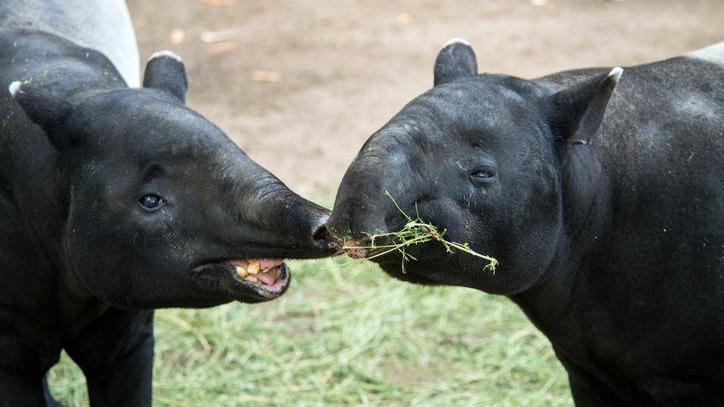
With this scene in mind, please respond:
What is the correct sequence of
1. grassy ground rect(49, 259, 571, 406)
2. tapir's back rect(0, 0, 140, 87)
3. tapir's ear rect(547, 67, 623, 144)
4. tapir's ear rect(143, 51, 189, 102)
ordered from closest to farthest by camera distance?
tapir's ear rect(547, 67, 623, 144) < tapir's ear rect(143, 51, 189, 102) < tapir's back rect(0, 0, 140, 87) < grassy ground rect(49, 259, 571, 406)

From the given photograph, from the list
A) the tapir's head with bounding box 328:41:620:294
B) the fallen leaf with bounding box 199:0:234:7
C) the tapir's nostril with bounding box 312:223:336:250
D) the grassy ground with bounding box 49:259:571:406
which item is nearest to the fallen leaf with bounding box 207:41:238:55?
the fallen leaf with bounding box 199:0:234:7

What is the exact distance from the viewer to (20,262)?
225 inches

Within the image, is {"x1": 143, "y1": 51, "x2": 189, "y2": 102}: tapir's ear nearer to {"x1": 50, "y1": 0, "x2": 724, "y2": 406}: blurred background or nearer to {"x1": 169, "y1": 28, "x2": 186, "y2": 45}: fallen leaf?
{"x1": 50, "y1": 0, "x2": 724, "y2": 406}: blurred background

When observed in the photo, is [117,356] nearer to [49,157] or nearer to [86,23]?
[49,157]

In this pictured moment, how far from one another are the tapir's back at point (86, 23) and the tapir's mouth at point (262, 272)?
2353 millimetres

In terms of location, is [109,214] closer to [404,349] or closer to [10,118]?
[10,118]

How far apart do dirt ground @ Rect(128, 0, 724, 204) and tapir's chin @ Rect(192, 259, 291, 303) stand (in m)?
5.37

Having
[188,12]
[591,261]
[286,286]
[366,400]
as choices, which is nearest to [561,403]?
[366,400]

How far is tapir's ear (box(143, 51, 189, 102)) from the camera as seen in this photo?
5812 mm

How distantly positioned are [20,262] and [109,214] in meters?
0.81

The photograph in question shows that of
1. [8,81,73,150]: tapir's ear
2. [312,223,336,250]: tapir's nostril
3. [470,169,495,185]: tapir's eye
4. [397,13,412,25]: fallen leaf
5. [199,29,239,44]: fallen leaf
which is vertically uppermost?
[397,13,412,25]: fallen leaf

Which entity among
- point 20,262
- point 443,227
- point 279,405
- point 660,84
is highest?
point 660,84

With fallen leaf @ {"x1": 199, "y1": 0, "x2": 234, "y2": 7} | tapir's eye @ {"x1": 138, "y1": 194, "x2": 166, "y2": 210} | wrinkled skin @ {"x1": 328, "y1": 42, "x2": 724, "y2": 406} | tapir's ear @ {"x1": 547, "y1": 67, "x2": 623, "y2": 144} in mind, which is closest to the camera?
wrinkled skin @ {"x1": 328, "y1": 42, "x2": 724, "y2": 406}

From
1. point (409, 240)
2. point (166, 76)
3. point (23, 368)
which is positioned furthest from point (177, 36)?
point (409, 240)
